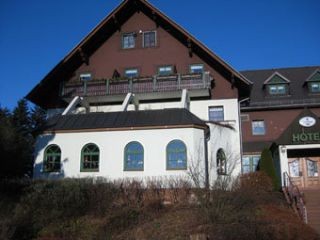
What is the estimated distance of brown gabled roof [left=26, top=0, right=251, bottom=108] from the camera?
88.1ft

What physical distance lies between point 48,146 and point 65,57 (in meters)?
9.16

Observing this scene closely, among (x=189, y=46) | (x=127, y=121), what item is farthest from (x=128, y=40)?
(x=127, y=121)

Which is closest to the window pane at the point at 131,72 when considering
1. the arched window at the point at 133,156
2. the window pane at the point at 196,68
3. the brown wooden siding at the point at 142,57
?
the brown wooden siding at the point at 142,57

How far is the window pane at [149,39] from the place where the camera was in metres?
28.3

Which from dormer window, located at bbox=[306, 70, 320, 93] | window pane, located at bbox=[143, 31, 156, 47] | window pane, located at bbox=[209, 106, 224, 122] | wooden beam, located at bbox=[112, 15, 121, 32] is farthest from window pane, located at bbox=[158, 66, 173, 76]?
dormer window, located at bbox=[306, 70, 320, 93]

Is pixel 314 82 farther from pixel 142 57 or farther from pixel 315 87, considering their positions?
pixel 142 57

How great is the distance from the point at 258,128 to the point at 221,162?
28.6ft

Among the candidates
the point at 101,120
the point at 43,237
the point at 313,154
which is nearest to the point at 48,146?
the point at 101,120

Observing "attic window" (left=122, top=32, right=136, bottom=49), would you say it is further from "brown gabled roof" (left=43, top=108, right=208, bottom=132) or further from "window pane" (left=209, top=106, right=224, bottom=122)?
"brown gabled roof" (left=43, top=108, right=208, bottom=132)

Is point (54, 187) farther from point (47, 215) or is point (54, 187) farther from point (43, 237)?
point (43, 237)

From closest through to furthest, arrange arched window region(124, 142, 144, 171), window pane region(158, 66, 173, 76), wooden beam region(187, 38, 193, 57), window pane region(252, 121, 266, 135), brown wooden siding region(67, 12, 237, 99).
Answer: arched window region(124, 142, 144, 171) → wooden beam region(187, 38, 193, 57) → brown wooden siding region(67, 12, 237, 99) → window pane region(158, 66, 173, 76) → window pane region(252, 121, 266, 135)

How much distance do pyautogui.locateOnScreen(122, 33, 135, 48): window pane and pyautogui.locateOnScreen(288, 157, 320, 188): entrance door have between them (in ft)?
48.4

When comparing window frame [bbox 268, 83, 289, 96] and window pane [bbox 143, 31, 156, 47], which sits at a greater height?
window pane [bbox 143, 31, 156, 47]

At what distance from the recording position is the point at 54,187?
50.2 ft
